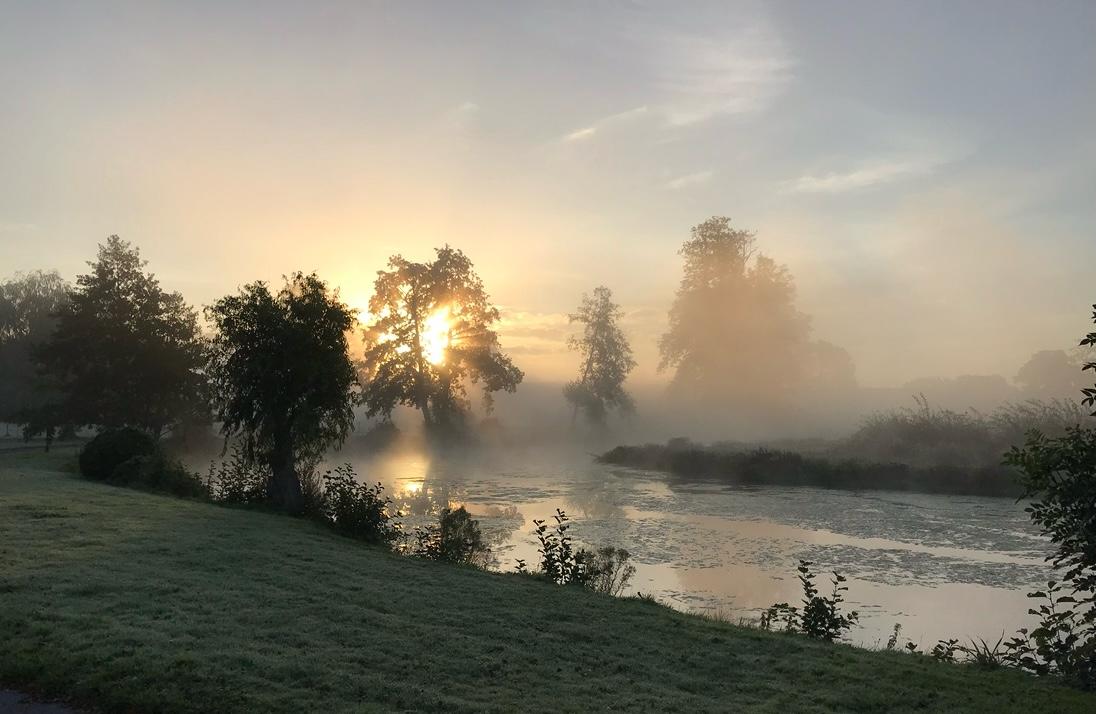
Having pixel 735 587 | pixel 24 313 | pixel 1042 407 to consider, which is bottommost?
pixel 735 587

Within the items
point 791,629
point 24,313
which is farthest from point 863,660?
point 24,313

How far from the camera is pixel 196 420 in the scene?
50.8 metres

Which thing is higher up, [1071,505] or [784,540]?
[1071,505]

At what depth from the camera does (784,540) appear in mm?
22547

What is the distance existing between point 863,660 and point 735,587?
6447mm

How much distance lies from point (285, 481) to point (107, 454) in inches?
313

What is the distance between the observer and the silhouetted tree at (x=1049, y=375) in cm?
9388

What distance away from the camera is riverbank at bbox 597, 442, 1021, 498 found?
36.2 meters

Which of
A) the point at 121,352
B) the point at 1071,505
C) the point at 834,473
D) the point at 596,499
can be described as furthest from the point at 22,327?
the point at 1071,505

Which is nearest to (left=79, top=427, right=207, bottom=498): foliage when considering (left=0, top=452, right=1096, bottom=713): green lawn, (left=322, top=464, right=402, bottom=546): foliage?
(left=322, top=464, right=402, bottom=546): foliage

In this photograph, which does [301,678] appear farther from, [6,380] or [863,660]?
[6,380]

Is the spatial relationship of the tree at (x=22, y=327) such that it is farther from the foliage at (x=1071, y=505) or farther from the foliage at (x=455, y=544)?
the foliage at (x=1071, y=505)

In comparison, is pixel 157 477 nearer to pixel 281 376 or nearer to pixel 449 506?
pixel 281 376

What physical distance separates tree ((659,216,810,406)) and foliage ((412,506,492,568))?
209ft
